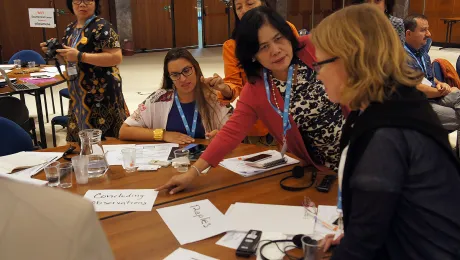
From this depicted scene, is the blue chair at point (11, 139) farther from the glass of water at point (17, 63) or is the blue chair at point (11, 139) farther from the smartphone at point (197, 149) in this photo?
the glass of water at point (17, 63)

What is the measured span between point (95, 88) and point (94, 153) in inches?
49.7

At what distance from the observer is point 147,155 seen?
2.29m

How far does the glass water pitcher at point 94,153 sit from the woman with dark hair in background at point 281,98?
1.59 feet

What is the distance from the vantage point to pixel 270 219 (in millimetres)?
1582

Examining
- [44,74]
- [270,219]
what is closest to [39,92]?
[44,74]

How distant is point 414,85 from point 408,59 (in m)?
0.09

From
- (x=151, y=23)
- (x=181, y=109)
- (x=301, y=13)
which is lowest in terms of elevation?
(x=181, y=109)

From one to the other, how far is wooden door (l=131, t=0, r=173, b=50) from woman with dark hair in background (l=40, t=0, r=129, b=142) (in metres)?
8.61

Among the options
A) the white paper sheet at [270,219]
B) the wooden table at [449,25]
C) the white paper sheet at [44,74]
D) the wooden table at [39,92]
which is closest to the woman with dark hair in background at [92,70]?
the wooden table at [39,92]

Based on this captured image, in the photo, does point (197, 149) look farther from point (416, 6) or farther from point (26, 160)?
point (416, 6)

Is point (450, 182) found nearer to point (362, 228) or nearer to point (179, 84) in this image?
point (362, 228)

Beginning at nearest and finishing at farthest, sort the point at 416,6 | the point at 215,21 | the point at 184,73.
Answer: the point at 184,73, the point at 215,21, the point at 416,6

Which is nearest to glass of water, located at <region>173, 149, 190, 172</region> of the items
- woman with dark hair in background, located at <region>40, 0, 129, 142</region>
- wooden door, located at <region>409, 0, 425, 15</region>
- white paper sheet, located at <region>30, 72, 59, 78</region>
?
woman with dark hair in background, located at <region>40, 0, 129, 142</region>

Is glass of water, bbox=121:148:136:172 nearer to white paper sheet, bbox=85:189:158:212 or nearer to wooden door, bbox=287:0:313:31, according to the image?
white paper sheet, bbox=85:189:158:212
